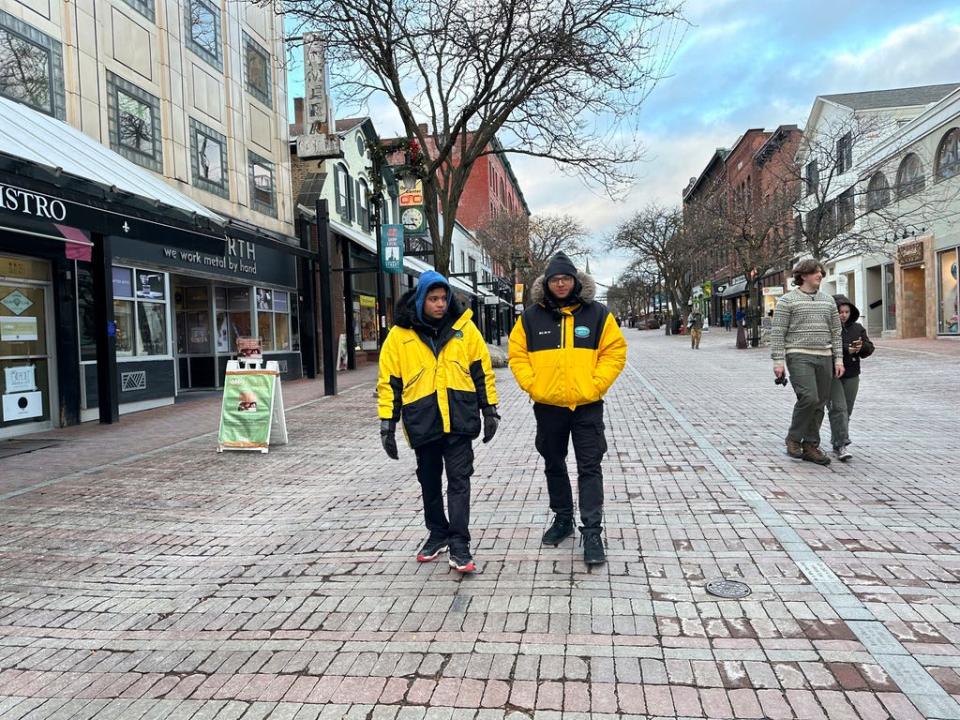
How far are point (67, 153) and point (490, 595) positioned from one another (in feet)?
24.0

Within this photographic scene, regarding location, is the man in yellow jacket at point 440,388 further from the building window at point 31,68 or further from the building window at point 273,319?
the building window at point 273,319

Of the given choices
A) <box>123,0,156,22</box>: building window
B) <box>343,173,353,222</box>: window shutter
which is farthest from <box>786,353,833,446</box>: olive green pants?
<box>343,173,353,222</box>: window shutter

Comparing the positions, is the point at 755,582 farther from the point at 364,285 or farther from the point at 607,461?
the point at 364,285

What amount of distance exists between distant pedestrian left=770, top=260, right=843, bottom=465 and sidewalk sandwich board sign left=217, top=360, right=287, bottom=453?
5501 millimetres

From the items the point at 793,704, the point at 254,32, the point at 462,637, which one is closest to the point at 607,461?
the point at 462,637

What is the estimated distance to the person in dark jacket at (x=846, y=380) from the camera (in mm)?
6625

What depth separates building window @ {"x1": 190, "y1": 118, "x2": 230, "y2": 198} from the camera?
14.3 metres

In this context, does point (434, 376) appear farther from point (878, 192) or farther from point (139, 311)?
point (878, 192)

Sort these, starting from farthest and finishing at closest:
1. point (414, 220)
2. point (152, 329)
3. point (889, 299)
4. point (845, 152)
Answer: point (889, 299) < point (845, 152) < point (414, 220) < point (152, 329)

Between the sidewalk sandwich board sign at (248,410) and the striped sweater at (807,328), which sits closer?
the striped sweater at (807,328)

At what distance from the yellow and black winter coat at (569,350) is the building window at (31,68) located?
9115 mm

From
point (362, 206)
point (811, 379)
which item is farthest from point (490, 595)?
point (362, 206)

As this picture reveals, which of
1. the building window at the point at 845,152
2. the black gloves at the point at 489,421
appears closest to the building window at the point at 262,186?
the black gloves at the point at 489,421

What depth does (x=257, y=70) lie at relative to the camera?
57.5 feet
